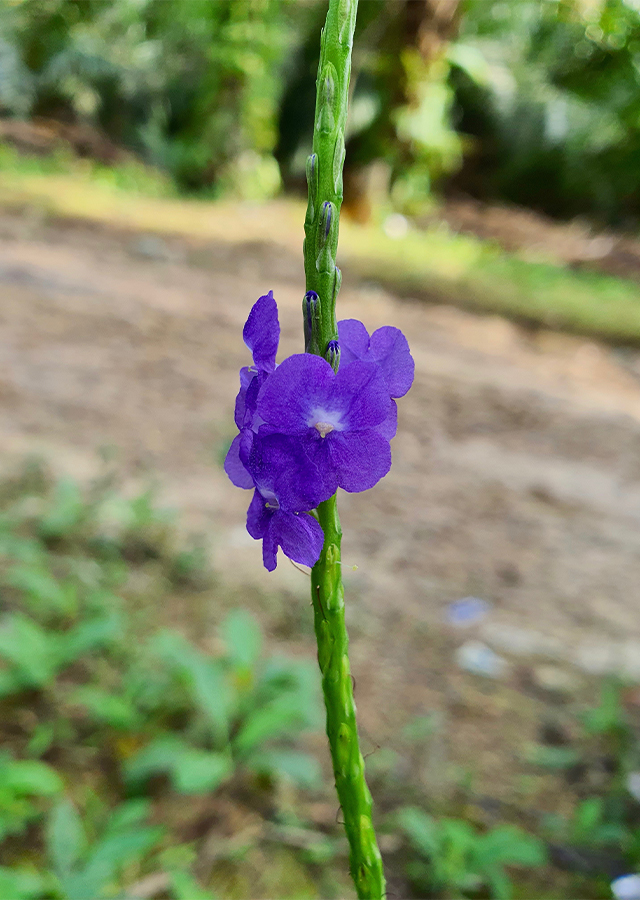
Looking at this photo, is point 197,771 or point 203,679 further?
point 203,679

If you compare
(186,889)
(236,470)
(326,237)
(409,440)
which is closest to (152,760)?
(186,889)

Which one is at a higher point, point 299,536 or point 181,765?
point 299,536

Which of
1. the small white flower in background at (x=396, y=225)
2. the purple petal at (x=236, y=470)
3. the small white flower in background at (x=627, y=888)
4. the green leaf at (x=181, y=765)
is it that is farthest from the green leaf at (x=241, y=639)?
the small white flower in background at (x=396, y=225)

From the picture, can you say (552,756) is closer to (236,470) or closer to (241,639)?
(241,639)

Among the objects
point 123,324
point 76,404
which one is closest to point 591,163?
point 123,324

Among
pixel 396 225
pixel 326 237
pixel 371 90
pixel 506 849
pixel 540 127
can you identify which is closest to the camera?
pixel 326 237

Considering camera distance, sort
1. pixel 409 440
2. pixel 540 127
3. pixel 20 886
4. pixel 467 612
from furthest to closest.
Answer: pixel 540 127, pixel 409 440, pixel 467 612, pixel 20 886

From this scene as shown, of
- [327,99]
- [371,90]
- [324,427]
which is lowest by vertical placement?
[324,427]

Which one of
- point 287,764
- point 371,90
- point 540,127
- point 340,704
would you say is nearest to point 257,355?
point 340,704
